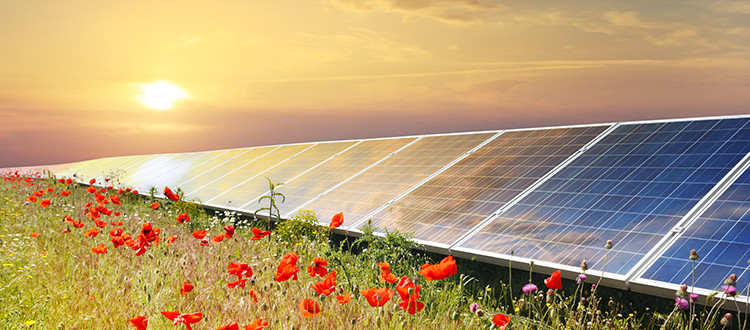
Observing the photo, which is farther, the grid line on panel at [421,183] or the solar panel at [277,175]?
the solar panel at [277,175]

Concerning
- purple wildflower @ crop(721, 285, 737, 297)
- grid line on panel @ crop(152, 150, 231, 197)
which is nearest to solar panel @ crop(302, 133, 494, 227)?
purple wildflower @ crop(721, 285, 737, 297)

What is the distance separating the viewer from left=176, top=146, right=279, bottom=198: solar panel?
64.6ft

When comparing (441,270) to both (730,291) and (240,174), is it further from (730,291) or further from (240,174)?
(240,174)

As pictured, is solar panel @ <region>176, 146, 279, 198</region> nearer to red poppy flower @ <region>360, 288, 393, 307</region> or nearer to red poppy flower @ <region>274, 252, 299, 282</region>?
red poppy flower @ <region>274, 252, 299, 282</region>

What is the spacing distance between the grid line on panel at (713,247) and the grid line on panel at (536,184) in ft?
8.95

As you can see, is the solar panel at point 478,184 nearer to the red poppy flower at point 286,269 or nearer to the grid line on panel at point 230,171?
the red poppy flower at point 286,269

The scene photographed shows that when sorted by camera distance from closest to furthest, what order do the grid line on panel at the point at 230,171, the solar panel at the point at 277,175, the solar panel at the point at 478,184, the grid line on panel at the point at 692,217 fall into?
the grid line on panel at the point at 692,217 → the solar panel at the point at 478,184 → the solar panel at the point at 277,175 → the grid line on panel at the point at 230,171

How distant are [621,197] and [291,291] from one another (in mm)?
5349

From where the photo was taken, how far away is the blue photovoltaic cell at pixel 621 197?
743cm

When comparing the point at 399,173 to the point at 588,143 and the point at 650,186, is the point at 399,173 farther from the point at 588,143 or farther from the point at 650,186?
the point at 650,186

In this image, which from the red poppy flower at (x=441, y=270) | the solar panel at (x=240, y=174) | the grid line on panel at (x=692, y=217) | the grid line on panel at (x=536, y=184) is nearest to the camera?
the red poppy flower at (x=441, y=270)

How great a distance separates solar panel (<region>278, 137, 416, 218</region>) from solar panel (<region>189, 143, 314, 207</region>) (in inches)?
64.5

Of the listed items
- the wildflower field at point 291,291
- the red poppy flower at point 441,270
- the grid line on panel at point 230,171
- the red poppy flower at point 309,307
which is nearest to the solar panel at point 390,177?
the wildflower field at point 291,291

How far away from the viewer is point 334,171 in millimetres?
15148
